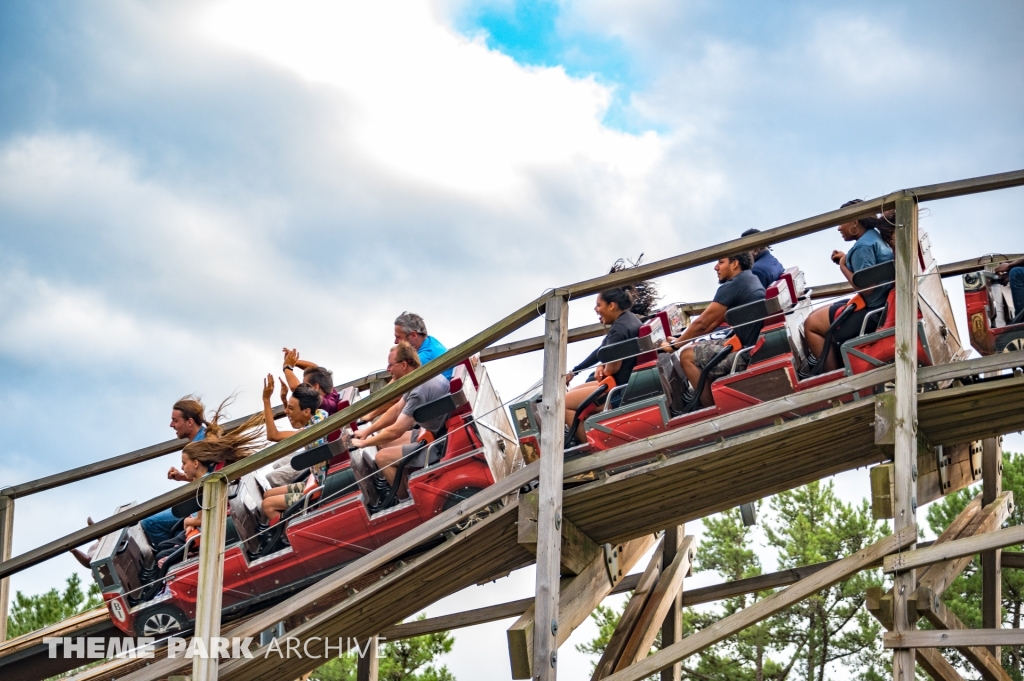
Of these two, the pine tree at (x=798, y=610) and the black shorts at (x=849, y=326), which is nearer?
the black shorts at (x=849, y=326)

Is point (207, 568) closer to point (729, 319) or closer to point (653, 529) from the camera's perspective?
point (653, 529)

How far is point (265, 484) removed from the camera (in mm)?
7520

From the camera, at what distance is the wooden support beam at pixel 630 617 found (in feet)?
25.6

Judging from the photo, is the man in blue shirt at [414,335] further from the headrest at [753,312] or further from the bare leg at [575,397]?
the headrest at [753,312]

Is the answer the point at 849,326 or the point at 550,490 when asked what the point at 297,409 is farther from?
the point at 849,326

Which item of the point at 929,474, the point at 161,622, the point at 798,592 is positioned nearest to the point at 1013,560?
the point at 929,474

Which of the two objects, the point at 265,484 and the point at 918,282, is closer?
the point at 918,282

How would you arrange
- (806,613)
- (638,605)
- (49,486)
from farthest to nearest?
(806,613)
(49,486)
(638,605)

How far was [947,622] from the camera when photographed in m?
6.39

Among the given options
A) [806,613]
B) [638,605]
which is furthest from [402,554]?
[806,613]

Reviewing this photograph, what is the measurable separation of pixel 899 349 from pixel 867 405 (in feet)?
1.00

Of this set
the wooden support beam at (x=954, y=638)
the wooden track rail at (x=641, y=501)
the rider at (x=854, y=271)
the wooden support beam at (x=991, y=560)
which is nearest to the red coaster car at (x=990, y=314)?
the wooden track rail at (x=641, y=501)

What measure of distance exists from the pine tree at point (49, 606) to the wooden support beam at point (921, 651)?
13.1 metres

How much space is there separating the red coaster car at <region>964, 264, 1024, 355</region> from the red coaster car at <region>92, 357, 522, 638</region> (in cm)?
247
